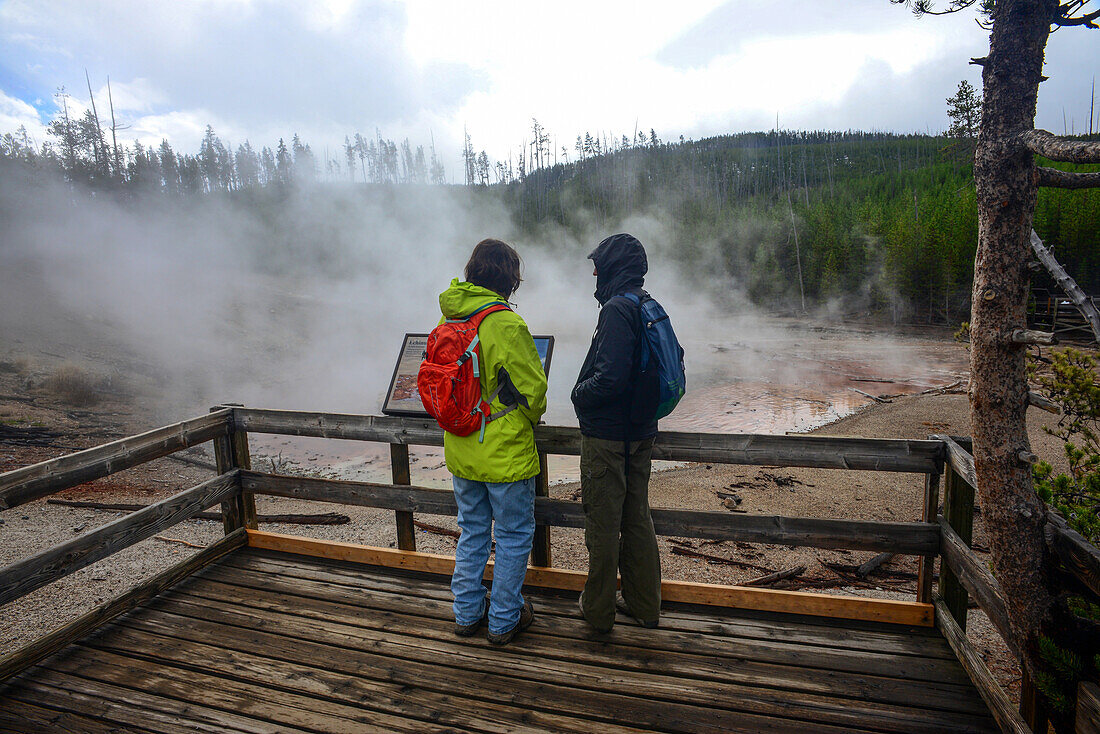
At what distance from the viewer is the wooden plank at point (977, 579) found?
196cm

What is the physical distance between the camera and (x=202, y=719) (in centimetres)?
216

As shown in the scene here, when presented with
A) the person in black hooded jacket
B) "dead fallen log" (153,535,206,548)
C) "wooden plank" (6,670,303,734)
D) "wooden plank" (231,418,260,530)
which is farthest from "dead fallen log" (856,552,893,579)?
"dead fallen log" (153,535,206,548)

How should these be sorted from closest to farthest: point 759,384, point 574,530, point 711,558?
point 711,558, point 574,530, point 759,384

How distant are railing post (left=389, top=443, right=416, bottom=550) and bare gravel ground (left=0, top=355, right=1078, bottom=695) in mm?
2392

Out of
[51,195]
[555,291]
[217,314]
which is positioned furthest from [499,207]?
[217,314]

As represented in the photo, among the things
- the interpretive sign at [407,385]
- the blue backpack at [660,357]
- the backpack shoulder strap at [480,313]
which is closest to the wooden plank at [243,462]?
the interpretive sign at [407,385]

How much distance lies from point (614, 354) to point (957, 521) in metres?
1.69

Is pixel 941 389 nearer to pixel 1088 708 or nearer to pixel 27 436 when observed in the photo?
pixel 1088 708

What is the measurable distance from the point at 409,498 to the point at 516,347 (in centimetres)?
134

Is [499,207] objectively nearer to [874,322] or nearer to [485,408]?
[874,322]

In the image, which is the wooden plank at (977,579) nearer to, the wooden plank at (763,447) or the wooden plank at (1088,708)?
the wooden plank at (1088,708)

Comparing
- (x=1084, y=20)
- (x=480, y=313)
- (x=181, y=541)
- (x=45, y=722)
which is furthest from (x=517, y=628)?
(x=181, y=541)

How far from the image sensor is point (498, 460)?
2549mm

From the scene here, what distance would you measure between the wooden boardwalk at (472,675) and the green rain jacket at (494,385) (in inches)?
32.0
